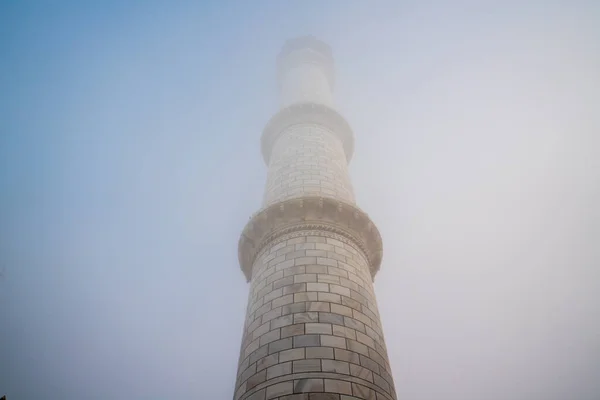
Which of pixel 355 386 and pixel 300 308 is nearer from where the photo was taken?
pixel 355 386

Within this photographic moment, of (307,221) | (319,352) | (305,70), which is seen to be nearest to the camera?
(319,352)

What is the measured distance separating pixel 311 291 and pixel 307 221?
189 centimetres

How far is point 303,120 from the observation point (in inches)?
515

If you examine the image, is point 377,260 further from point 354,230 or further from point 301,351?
point 301,351

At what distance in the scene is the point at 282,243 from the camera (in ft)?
26.0

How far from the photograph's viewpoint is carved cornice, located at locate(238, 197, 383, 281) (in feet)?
26.9

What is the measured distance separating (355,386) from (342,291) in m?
1.64

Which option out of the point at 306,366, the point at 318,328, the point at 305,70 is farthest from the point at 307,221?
the point at 305,70

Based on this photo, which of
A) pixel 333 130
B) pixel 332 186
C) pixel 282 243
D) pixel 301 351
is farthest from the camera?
pixel 333 130

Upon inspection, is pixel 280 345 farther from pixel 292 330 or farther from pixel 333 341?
pixel 333 341

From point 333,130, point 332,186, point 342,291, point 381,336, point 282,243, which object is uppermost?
point 333,130

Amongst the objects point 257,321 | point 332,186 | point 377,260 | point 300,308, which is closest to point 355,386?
point 300,308

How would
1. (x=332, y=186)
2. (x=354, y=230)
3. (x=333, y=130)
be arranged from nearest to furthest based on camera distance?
1. (x=354, y=230)
2. (x=332, y=186)
3. (x=333, y=130)

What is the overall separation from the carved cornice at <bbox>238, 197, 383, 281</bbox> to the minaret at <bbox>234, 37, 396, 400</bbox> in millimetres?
20
